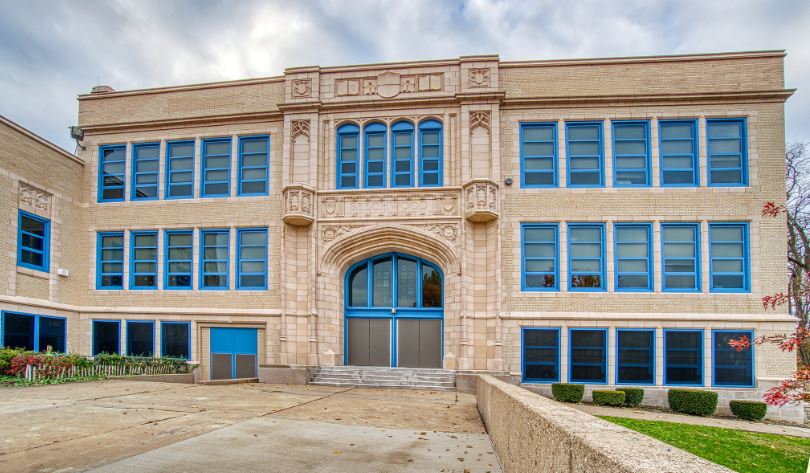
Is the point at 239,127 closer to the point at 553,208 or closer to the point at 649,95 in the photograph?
the point at 553,208

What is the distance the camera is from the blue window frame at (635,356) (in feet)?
60.9

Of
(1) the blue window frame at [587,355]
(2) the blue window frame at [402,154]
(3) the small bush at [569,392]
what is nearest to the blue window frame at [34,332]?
(2) the blue window frame at [402,154]

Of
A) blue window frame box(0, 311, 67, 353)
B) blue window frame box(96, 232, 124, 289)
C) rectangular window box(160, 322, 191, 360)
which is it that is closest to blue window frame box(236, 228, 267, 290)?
rectangular window box(160, 322, 191, 360)

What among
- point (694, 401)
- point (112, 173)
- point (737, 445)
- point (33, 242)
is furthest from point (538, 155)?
point (33, 242)

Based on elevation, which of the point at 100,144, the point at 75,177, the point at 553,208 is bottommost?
the point at 553,208

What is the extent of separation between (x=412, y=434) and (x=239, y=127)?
625 inches

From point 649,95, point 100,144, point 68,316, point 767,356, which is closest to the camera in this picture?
point 767,356

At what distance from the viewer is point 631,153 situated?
64.4ft

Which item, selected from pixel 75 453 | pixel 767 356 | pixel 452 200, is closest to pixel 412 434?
pixel 75 453

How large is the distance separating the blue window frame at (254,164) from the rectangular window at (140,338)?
6.57 metres

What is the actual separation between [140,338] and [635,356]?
1890cm

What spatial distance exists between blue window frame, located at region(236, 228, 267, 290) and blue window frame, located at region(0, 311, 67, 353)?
6.83 metres

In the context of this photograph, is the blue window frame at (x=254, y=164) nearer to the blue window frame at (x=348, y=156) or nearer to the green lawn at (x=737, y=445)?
the blue window frame at (x=348, y=156)

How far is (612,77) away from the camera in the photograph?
1969 cm
